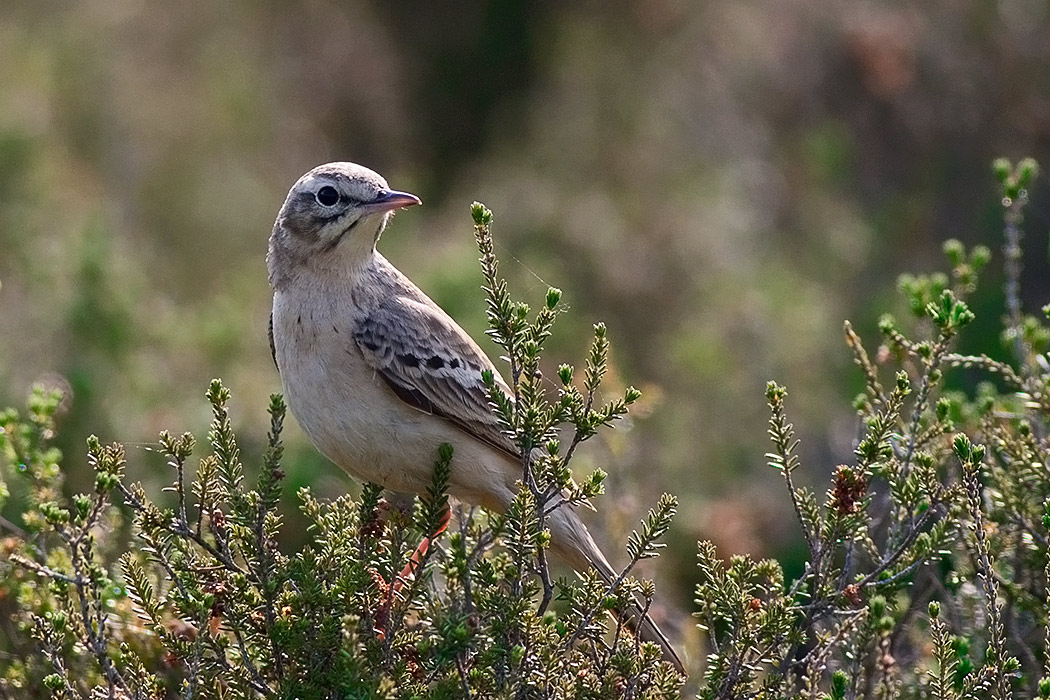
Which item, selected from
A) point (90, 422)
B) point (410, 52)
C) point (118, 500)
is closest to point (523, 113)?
point (410, 52)

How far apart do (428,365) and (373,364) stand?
0.74 feet

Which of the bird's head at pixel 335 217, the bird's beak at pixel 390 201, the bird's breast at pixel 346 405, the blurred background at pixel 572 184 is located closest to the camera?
the bird's breast at pixel 346 405

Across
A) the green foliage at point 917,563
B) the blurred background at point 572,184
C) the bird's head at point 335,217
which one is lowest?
the green foliage at point 917,563

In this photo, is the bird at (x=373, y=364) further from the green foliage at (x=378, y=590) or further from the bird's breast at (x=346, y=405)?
the green foliage at (x=378, y=590)

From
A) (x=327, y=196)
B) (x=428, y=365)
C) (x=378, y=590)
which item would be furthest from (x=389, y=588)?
(x=327, y=196)

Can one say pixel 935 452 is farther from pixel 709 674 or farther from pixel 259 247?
pixel 259 247

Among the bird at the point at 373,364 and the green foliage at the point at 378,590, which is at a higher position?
the bird at the point at 373,364

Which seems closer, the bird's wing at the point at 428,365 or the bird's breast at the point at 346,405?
the bird's breast at the point at 346,405

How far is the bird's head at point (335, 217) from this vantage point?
508cm

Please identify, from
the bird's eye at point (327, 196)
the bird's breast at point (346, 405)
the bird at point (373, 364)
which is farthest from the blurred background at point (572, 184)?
the bird's breast at point (346, 405)

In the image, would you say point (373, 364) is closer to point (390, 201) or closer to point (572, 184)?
point (390, 201)

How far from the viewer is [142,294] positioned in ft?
34.1

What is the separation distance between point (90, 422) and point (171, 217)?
7980 mm

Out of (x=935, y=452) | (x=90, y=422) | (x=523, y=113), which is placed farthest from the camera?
(x=523, y=113)
